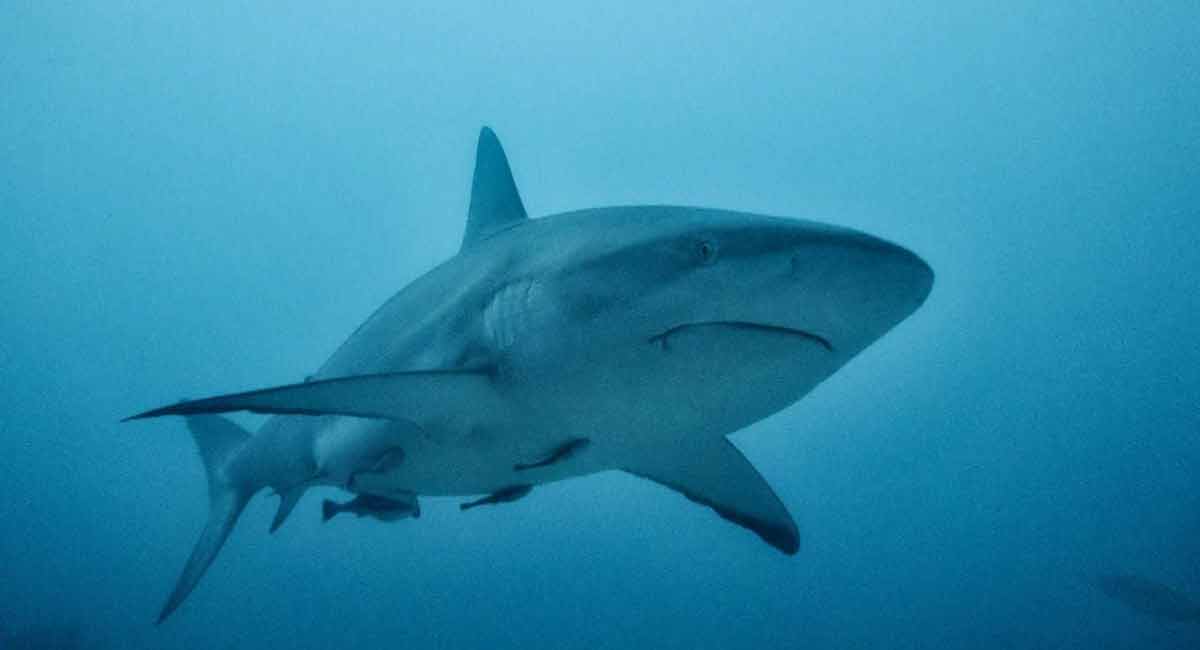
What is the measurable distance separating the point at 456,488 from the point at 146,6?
147 ft

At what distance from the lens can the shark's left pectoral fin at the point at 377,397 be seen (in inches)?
79.8

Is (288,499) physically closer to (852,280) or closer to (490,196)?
(490,196)

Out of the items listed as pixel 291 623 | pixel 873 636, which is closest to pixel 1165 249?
pixel 873 636

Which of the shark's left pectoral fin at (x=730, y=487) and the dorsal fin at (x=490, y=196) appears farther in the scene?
the dorsal fin at (x=490, y=196)

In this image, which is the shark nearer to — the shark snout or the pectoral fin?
the shark snout

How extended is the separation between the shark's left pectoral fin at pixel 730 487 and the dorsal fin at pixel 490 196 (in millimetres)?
1643

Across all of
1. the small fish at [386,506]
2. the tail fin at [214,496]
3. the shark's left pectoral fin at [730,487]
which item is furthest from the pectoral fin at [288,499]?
the shark's left pectoral fin at [730,487]

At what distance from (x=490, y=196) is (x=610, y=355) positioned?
7.04ft

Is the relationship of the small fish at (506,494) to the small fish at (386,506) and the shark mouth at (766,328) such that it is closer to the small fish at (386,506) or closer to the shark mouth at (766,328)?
the small fish at (386,506)

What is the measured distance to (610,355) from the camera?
1949mm

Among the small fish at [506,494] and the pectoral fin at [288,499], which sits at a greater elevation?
the small fish at [506,494]

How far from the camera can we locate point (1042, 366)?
130 ft

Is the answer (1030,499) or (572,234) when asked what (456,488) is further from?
(1030,499)

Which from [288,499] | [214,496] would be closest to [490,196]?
[288,499]
